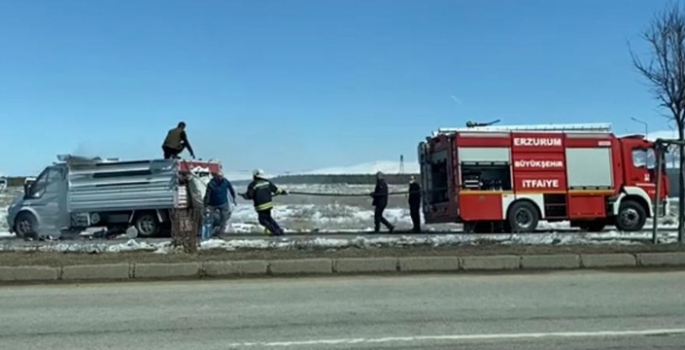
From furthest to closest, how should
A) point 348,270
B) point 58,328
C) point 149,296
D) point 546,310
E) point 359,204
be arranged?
point 359,204
point 348,270
point 149,296
point 546,310
point 58,328

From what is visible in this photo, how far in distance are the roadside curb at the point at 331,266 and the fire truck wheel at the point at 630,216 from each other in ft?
27.7

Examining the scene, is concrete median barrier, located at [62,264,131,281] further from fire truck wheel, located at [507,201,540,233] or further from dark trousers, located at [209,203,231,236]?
fire truck wheel, located at [507,201,540,233]

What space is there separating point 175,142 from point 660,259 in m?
13.1

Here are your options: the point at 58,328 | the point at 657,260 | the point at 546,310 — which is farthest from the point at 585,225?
the point at 58,328

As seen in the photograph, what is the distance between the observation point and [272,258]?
1246 centimetres

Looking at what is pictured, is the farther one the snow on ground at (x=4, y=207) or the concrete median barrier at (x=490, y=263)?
the snow on ground at (x=4, y=207)

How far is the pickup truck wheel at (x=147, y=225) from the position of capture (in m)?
21.1

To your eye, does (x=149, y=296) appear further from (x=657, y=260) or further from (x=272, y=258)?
(x=657, y=260)

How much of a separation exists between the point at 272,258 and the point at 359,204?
25.2 meters

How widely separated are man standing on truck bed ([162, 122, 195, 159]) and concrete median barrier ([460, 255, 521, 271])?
11148 millimetres

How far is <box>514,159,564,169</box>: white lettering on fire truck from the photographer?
2062 cm

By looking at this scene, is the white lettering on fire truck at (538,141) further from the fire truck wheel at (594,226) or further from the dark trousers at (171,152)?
the dark trousers at (171,152)

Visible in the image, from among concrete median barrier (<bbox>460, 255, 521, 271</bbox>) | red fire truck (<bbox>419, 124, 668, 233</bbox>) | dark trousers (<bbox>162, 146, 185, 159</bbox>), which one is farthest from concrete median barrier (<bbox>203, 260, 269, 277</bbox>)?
dark trousers (<bbox>162, 146, 185, 159</bbox>)

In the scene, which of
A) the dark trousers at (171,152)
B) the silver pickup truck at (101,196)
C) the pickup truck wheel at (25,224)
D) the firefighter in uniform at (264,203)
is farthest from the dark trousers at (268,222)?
the pickup truck wheel at (25,224)
